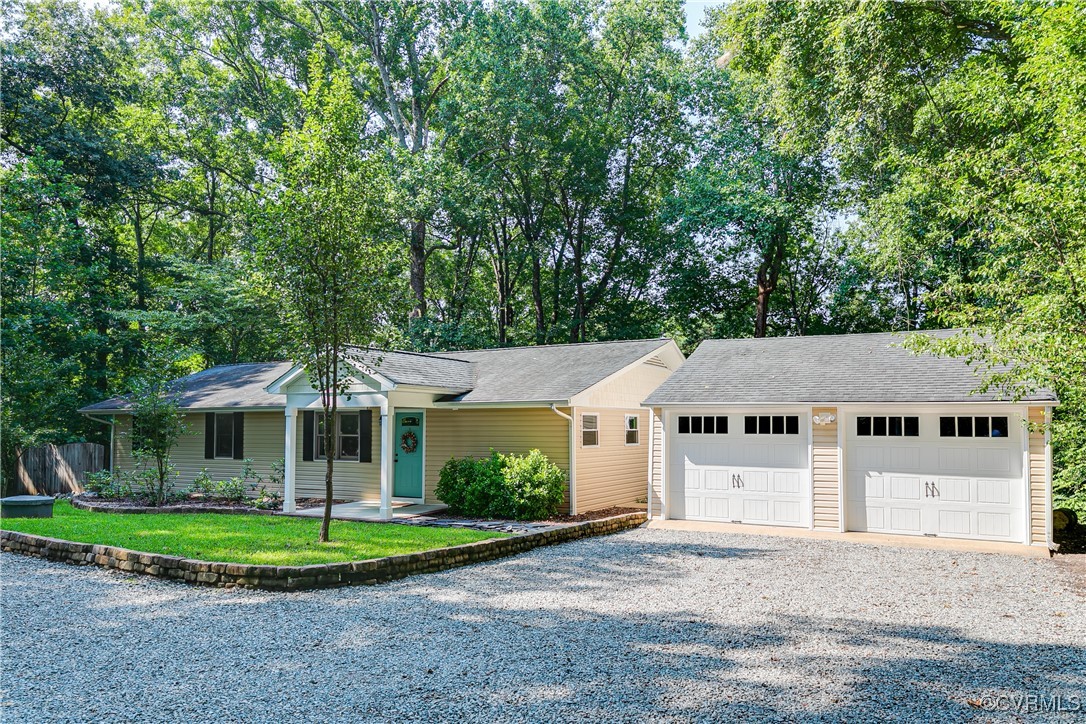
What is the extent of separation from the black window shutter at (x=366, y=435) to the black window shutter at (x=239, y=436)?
153 inches

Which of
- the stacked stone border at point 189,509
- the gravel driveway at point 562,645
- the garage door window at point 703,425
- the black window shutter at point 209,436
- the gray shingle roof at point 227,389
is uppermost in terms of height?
the gray shingle roof at point 227,389

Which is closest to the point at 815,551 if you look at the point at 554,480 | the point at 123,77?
the point at 554,480

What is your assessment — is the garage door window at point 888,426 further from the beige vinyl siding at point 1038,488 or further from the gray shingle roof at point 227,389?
the gray shingle roof at point 227,389

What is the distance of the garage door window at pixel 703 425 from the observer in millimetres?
12556

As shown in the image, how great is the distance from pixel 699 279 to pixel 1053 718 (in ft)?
74.0

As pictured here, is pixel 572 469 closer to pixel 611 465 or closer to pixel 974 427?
pixel 611 465

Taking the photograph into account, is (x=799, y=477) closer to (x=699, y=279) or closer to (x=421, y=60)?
(x=699, y=279)

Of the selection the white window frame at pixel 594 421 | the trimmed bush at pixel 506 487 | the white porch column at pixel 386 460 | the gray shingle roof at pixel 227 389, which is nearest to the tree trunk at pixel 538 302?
the gray shingle roof at pixel 227 389

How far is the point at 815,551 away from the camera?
1018cm

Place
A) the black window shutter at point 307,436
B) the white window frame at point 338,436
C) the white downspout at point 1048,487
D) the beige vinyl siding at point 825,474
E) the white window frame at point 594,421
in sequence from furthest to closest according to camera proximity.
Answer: the black window shutter at point 307,436 < the white window frame at point 338,436 < the white window frame at point 594,421 < the beige vinyl siding at point 825,474 < the white downspout at point 1048,487

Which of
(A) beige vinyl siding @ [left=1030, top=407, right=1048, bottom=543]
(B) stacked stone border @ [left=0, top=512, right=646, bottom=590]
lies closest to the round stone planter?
(B) stacked stone border @ [left=0, top=512, right=646, bottom=590]

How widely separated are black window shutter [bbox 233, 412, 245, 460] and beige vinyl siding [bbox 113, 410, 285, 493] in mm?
79

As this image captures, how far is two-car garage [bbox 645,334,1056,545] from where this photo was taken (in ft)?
34.2

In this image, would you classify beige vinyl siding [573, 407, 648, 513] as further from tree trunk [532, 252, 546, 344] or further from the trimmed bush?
tree trunk [532, 252, 546, 344]
